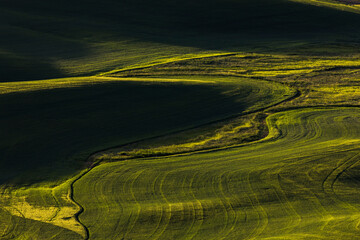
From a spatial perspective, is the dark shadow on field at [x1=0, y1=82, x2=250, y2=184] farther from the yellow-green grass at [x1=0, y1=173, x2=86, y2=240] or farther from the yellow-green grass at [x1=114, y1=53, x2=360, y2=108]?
the yellow-green grass at [x1=114, y1=53, x2=360, y2=108]

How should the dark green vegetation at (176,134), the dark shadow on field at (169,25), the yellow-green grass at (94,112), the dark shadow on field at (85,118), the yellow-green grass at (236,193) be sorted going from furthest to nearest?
the dark shadow on field at (169,25), the yellow-green grass at (94,112), the dark shadow on field at (85,118), the dark green vegetation at (176,134), the yellow-green grass at (236,193)

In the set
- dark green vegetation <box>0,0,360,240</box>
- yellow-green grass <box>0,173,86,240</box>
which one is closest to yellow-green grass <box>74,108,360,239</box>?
dark green vegetation <box>0,0,360,240</box>

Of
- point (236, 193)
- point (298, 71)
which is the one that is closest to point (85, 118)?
point (236, 193)

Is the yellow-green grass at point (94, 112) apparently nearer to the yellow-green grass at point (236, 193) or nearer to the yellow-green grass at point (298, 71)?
the yellow-green grass at point (298, 71)

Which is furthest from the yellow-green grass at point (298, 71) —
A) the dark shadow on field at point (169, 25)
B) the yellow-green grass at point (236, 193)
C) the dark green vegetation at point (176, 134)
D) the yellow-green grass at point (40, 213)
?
the yellow-green grass at point (40, 213)

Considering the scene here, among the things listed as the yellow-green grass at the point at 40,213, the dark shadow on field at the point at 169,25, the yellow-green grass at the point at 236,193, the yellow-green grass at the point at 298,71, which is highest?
the dark shadow on field at the point at 169,25

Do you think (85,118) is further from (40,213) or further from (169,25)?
(169,25)
